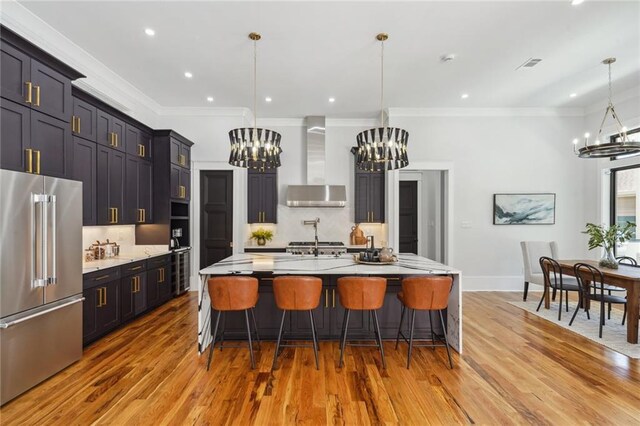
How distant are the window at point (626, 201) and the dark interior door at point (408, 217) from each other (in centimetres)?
367

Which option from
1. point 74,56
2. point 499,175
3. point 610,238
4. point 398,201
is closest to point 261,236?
point 398,201

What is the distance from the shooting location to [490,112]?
6.28 meters

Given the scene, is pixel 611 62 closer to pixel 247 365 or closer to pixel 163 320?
pixel 247 365

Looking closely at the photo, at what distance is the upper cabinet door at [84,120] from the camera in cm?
369

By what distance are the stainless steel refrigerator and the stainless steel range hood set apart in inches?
147

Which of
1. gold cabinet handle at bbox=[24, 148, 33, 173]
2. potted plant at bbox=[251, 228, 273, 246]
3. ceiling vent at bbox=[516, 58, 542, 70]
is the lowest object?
potted plant at bbox=[251, 228, 273, 246]

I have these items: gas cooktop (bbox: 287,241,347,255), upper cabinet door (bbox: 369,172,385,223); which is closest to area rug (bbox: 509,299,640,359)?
upper cabinet door (bbox: 369,172,385,223)

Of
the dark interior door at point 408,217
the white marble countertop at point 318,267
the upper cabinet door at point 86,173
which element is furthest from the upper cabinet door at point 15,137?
the dark interior door at point 408,217

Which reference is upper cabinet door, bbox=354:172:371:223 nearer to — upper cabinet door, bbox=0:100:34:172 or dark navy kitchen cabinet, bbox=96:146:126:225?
dark navy kitchen cabinet, bbox=96:146:126:225

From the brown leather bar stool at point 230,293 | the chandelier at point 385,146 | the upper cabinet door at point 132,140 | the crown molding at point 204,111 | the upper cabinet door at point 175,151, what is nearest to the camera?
the brown leather bar stool at point 230,293

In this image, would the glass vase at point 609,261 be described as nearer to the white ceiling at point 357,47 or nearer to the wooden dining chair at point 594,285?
the wooden dining chair at point 594,285

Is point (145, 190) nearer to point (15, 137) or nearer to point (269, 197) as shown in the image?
point (269, 197)

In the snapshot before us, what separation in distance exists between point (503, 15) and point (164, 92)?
196 inches

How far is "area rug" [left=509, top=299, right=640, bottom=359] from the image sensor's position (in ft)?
11.7
